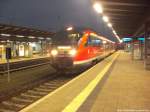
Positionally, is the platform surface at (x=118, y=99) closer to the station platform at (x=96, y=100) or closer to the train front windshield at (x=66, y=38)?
the station platform at (x=96, y=100)

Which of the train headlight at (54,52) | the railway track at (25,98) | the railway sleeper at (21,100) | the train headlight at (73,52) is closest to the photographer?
the railway track at (25,98)

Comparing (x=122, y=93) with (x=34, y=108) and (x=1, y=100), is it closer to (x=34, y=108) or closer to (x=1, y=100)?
(x=34, y=108)

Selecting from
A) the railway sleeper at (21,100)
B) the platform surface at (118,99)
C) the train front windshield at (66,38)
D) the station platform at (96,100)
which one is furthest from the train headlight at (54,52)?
the platform surface at (118,99)

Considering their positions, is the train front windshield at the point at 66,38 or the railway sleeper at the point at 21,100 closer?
the railway sleeper at the point at 21,100

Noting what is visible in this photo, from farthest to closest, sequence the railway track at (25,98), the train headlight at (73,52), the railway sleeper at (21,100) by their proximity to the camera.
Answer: the train headlight at (73,52)
the railway sleeper at (21,100)
the railway track at (25,98)

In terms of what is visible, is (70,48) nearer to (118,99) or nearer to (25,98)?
(25,98)

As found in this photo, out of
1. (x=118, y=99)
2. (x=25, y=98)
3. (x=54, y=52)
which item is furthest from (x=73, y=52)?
(x=118, y=99)

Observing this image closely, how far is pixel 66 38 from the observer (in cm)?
2136

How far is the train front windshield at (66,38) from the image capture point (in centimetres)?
2097

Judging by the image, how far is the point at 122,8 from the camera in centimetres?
1702

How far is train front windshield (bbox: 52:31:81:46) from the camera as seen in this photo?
20969 millimetres

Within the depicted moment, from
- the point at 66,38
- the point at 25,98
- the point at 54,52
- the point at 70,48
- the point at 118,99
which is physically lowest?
the point at 25,98

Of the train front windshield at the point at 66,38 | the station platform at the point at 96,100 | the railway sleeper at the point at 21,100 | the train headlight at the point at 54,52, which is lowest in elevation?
the railway sleeper at the point at 21,100

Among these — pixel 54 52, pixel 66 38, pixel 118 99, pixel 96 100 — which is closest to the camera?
pixel 96 100
